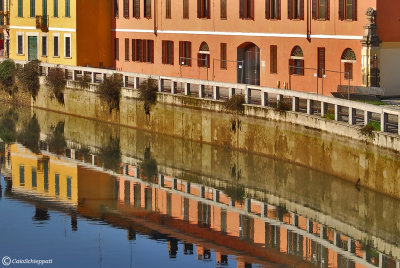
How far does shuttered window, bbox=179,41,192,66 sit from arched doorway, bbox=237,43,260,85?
438 cm

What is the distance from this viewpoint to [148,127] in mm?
55094

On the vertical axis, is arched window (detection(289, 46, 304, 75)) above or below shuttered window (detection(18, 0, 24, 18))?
below

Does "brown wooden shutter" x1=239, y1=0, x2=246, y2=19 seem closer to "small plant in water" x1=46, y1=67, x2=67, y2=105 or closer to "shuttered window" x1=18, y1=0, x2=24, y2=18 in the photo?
"small plant in water" x1=46, y1=67, x2=67, y2=105

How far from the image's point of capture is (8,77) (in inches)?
2724

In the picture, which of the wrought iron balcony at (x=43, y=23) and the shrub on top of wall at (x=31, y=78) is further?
the wrought iron balcony at (x=43, y=23)

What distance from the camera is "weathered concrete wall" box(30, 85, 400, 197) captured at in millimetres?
38719

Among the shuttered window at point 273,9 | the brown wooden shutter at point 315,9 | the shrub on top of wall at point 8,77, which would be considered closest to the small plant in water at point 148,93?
the shuttered window at point 273,9

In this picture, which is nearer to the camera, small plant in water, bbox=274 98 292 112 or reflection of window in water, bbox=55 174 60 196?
reflection of window in water, bbox=55 174 60 196

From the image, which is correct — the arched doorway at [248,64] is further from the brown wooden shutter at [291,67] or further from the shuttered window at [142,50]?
the shuttered window at [142,50]

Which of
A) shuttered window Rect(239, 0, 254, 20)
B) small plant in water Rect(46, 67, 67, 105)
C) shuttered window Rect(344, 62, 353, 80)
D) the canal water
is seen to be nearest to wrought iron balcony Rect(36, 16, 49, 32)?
small plant in water Rect(46, 67, 67, 105)

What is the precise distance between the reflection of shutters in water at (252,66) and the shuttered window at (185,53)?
4.73 metres

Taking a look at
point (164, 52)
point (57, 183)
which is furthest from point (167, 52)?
point (57, 183)

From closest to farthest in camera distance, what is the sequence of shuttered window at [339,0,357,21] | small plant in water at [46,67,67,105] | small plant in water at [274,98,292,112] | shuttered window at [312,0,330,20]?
small plant in water at [274,98,292,112], shuttered window at [339,0,357,21], shuttered window at [312,0,330,20], small plant in water at [46,67,67,105]

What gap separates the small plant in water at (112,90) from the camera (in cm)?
5778
